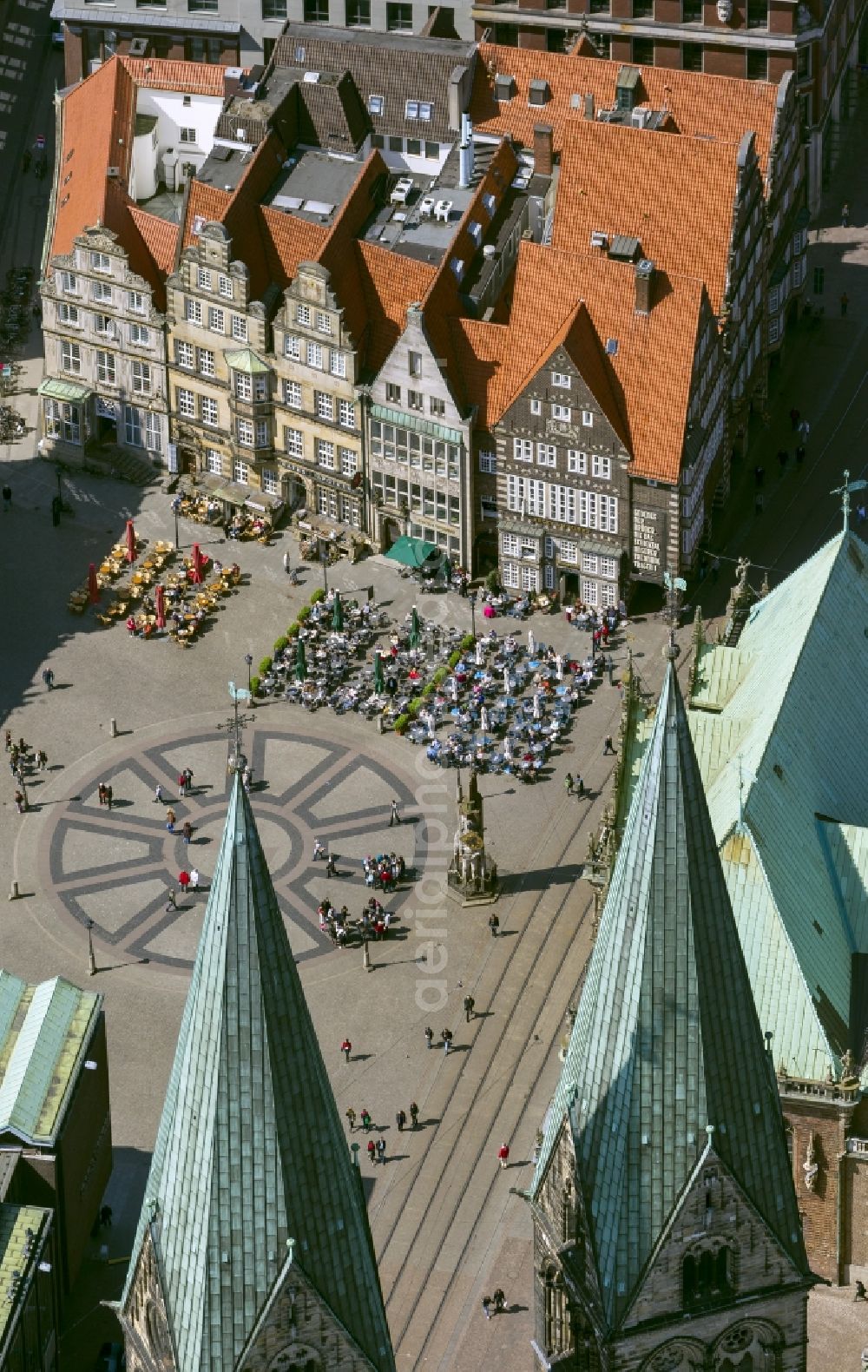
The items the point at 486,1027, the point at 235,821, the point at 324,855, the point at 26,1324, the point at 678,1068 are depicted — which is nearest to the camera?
the point at 235,821

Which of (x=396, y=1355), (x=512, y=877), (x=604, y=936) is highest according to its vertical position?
(x=604, y=936)

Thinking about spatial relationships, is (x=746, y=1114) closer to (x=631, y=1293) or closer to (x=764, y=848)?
(x=631, y=1293)

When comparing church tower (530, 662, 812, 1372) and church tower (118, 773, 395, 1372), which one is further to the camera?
church tower (530, 662, 812, 1372)

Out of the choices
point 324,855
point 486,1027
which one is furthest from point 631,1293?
point 324,855

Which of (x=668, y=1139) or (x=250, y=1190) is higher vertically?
(x=668, y=1139)
